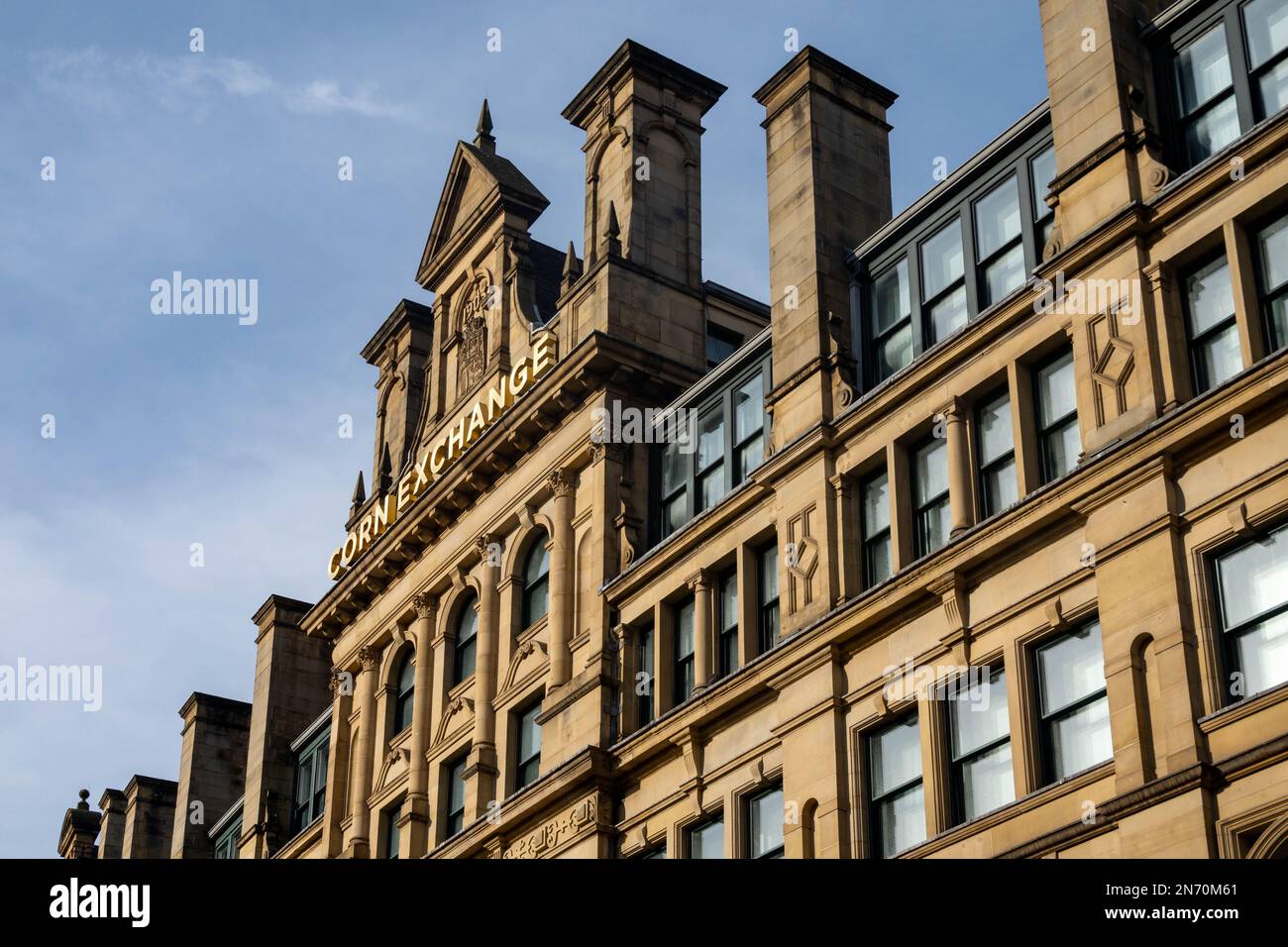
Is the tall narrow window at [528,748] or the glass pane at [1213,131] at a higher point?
the glass pane at [1213,131]

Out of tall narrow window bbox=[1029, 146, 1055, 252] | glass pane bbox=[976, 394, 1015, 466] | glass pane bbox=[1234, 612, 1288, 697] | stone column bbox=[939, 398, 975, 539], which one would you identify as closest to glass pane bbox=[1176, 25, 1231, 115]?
tall narrow window bbox=[1029, 146, 1055, 252]

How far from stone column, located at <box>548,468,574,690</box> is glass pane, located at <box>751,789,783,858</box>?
22.8 feet

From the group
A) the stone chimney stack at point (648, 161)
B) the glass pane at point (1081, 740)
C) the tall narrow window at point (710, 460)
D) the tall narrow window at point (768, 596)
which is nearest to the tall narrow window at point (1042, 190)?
the tall narrow window at point (768, 596)

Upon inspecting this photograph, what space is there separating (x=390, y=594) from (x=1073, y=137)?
2265 cm

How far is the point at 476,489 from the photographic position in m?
45.7

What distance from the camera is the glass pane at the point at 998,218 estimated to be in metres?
33.7

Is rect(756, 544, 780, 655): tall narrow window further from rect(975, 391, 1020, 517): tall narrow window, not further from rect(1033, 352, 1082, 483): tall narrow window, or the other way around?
rect(1033, 352, 1082, 483): tall narrow window

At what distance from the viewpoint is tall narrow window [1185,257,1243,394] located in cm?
2862

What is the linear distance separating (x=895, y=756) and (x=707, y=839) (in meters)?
4.98

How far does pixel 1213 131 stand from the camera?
30766 mm

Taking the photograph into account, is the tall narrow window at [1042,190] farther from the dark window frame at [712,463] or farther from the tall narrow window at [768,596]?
the tall narrow window at [768,596]

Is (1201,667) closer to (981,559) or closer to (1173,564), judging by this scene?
(1173,564)

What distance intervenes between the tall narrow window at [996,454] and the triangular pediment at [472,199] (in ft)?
60.8
